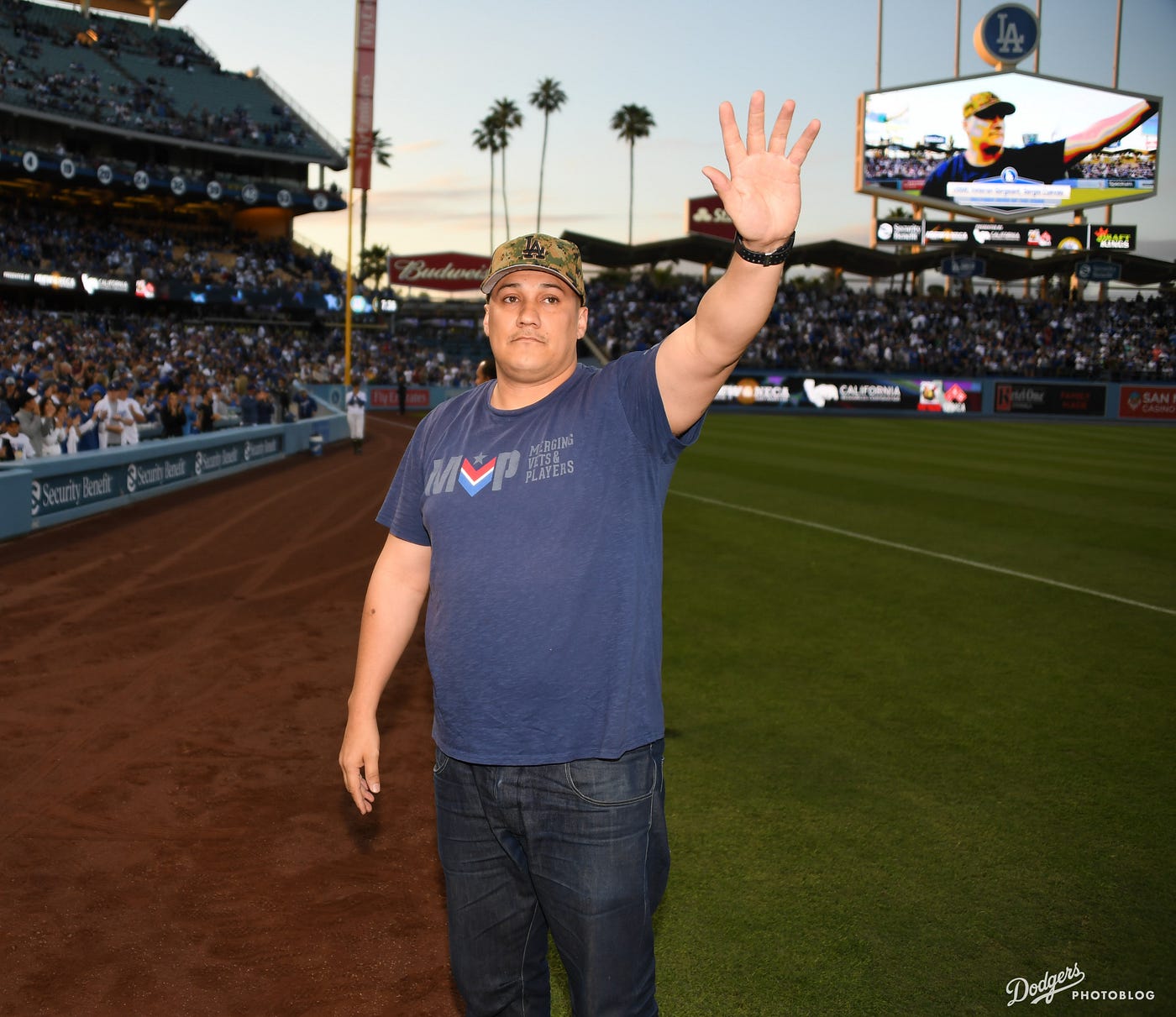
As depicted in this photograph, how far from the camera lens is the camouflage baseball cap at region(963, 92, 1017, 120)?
50.5 m

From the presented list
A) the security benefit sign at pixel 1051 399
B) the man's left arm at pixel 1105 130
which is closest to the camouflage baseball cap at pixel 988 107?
the man's left arm at pixel 1105 130

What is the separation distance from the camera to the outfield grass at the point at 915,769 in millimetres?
3928

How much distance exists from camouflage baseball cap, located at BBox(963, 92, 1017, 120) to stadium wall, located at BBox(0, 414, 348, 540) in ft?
140

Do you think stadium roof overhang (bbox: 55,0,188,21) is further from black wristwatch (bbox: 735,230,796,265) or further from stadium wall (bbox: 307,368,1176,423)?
black wristwatch (bbox: 735,230,796,265)

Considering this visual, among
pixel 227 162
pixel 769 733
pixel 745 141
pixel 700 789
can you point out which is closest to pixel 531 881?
pixel 745 141

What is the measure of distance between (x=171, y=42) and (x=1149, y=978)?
73194 mm

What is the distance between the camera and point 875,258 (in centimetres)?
5234

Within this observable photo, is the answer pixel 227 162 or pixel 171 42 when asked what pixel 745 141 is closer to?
pixel 227 162

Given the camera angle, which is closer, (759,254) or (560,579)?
(759,254)

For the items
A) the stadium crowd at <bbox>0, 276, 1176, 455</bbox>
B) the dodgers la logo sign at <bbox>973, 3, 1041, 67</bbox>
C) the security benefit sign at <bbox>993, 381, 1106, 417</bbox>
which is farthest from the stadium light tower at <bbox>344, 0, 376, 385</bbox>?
the dodgers la logo sign at <bbox>973, 3, 1041, 67</bbox>

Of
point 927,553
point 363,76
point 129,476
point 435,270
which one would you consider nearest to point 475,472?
point 927,553

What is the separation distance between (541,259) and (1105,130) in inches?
2299

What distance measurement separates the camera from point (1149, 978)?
3.80 metres

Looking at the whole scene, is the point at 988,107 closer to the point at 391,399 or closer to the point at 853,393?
the point at 853,393
